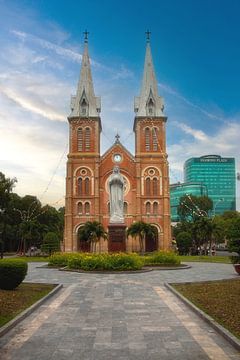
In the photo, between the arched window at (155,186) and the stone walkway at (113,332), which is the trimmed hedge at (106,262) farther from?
the arched window at (155,186)

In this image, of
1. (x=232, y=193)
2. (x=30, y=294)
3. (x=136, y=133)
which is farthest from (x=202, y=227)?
(x=232, y=193)

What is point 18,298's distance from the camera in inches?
527

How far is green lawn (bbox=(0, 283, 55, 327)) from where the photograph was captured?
10.8 m

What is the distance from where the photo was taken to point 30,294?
1451cm

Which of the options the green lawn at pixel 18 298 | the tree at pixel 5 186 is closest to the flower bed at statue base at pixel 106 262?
the green lawn at pixel 18 298

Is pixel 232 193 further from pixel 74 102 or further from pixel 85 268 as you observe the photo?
pixel 85 268

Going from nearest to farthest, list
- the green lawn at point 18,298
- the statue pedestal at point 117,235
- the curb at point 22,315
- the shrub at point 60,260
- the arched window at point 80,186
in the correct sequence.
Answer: the curb at point 22,315, the green lawn at point 18,298, the shrub at point 60,260, the statue pedestal at point 117,235, the arched window at point 80,186

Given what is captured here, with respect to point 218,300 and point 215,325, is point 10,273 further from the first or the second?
point 215,325

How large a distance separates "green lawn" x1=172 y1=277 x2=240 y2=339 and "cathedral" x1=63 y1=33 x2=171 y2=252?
44.3 metres

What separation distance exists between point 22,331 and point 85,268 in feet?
50.2

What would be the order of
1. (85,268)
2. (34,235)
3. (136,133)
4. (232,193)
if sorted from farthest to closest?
(232,193), (136,133), (34,235), (85,268)

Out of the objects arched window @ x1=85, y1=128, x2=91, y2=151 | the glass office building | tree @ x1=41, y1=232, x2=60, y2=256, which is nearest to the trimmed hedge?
tree @ x1=41, y1=232, x2=60, y2=256

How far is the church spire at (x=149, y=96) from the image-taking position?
6738cm

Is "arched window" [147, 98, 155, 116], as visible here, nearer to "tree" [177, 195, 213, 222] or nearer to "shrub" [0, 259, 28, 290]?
"tree" [177, 195, 213, 222]
